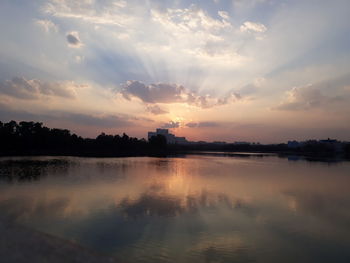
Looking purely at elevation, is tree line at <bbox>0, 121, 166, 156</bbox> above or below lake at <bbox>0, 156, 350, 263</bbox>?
above

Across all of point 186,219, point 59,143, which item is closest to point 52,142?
point 59,143

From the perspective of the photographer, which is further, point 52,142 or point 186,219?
point 52,142

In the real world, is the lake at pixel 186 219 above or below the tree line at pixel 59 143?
below

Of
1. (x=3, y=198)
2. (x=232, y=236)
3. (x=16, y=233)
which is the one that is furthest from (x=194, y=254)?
(x=3, y=198)

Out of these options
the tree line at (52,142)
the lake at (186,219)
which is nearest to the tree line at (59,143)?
the tree line at (52,142)

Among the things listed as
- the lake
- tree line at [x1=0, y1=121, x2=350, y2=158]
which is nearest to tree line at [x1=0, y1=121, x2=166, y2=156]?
tree line at [x1=0, y1=121, x2=350, y2=158]

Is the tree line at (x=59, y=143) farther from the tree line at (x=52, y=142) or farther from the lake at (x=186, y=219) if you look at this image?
the lake at (x=186, y=219)

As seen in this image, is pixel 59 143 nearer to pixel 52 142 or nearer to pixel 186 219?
pixel 52 142

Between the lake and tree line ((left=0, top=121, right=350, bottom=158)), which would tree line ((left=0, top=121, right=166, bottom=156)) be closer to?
tree line ((left=0, top=121, right=350, bottom=158))

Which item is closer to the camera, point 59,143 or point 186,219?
point 186,219

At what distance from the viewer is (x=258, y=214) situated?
395 inches

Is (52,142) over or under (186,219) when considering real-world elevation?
over

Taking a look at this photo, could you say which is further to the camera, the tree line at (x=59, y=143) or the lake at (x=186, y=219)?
the tree line at (x=59, y=143)

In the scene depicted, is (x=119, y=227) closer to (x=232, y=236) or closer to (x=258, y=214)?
(x=232, y=236)
